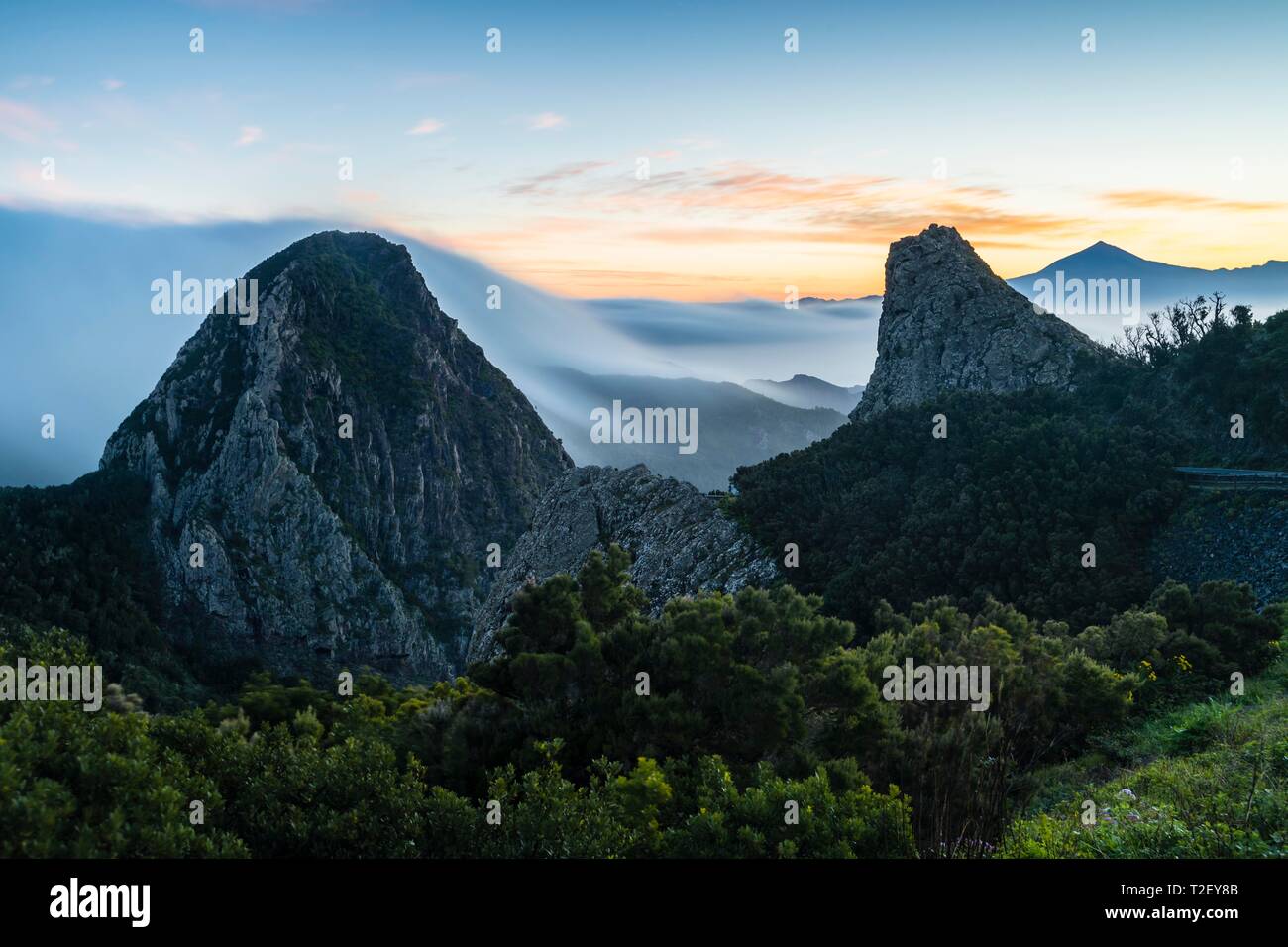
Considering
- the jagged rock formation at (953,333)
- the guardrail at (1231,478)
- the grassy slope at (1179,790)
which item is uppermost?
the jagged rock formation at (953,333)

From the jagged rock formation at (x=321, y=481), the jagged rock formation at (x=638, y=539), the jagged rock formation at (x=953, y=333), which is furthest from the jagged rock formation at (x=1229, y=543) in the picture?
the jagged rock formation at (x=321, y=481)

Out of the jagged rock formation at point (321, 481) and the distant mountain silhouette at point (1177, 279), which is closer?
the distant mountain silhouette at point (1177, 279)

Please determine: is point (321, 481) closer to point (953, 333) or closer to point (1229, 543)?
point (953, 333)

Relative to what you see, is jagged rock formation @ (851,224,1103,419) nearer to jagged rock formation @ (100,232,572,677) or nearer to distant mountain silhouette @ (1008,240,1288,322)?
distant mountain silhouette @ (1008,240,1288,322)

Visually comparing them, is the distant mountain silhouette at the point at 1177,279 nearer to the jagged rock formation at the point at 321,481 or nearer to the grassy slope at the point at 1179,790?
the grassy slope at the point at 1179,790

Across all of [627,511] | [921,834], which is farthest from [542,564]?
[921,834]

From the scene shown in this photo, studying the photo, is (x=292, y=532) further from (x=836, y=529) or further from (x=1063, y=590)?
(x=1063, y=590)

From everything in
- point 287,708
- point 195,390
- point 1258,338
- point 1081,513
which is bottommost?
point 287,708
